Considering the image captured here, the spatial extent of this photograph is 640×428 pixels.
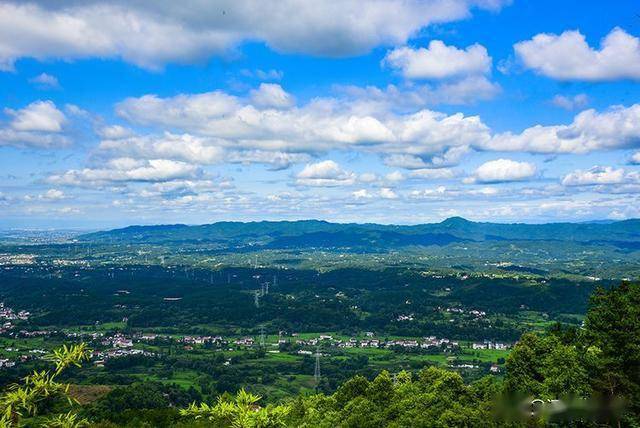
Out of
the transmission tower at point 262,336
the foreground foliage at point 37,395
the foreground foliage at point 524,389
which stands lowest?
the transmission tower at point 262,336

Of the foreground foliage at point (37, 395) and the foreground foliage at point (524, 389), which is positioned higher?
the foreground foliage at point (37, 395)

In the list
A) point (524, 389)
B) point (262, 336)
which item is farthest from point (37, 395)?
point (262, 336)

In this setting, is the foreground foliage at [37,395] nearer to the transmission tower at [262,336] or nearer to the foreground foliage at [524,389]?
the foreground foliage at [524,389]

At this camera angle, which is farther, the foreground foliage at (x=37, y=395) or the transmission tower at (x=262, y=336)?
the transmission tower at (x=262, y=336)

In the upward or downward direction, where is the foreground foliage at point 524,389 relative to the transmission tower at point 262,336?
upward

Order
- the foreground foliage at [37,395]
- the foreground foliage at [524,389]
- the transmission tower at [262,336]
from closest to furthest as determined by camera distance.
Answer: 1. the foreground foliage at [37,395]
2. the foreground foliage at [524,389]
3. the transmission tower at [262,336]

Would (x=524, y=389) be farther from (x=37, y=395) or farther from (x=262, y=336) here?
(x=262, y=336)

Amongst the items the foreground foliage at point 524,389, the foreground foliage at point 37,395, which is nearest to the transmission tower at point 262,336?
the foreground foliage at point 524,389

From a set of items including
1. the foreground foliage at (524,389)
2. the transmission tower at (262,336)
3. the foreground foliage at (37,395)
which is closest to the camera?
the foreground foliage at (37,395)

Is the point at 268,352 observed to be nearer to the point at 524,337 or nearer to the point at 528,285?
the point at 524,337

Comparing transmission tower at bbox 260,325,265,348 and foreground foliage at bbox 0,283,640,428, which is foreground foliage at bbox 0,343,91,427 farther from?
transmission tower at bbox 260,325,265,348

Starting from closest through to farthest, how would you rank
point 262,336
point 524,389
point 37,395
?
point 37,395
point 524,389
point 262,336
